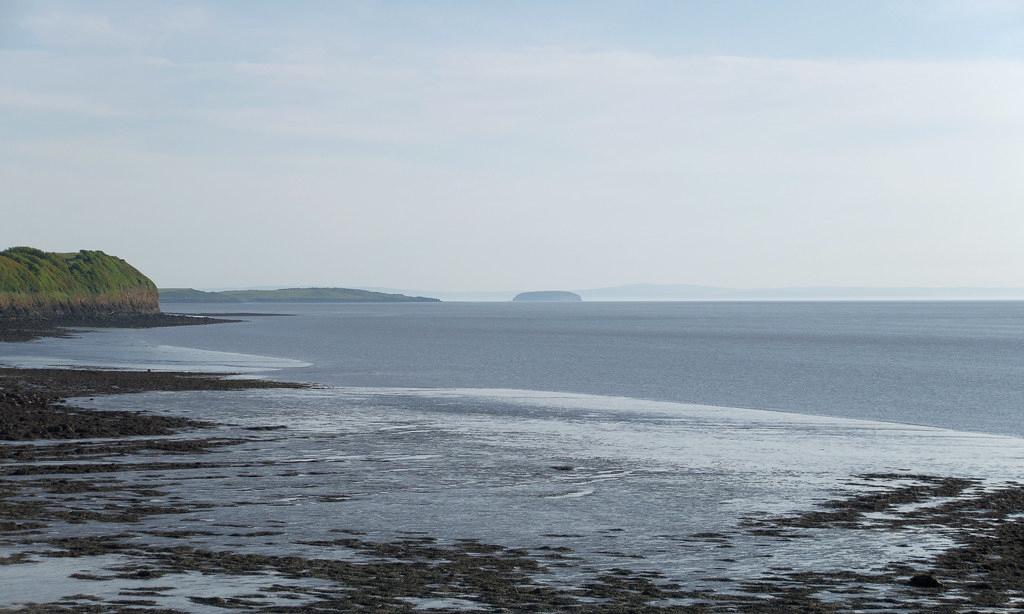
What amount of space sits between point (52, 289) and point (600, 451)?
539 ft

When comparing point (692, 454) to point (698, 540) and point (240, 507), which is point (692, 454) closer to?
point (698, 540)

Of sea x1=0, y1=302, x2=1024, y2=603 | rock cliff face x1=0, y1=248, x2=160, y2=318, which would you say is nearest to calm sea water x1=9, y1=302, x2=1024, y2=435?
sea x1=0, y1=302, x2=1024, y2=603

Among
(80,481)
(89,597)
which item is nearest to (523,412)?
(80,481)

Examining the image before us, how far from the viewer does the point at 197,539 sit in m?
17.9

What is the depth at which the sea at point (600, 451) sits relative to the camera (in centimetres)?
1892

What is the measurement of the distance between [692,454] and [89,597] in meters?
20.4

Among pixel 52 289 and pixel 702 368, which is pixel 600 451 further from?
pixel 52 289

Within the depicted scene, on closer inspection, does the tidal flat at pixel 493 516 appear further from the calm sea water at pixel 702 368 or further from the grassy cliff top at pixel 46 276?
the grassy cliff top at pixel 46 276

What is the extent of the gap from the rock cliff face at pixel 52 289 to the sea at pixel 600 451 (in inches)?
3585

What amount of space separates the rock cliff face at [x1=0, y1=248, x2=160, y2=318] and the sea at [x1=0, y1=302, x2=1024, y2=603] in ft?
299


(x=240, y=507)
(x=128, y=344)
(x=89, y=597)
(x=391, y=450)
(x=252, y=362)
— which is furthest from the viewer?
(x=128, y=344)

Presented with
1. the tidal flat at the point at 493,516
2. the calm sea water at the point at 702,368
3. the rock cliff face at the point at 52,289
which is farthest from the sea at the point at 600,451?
the rock cliff face at the point at 52,289

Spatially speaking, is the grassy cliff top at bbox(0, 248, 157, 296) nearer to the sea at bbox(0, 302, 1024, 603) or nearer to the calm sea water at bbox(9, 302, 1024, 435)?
the calm sea water at bbox(9, 302, 1024, 435)

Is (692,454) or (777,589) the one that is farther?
(692,454)
